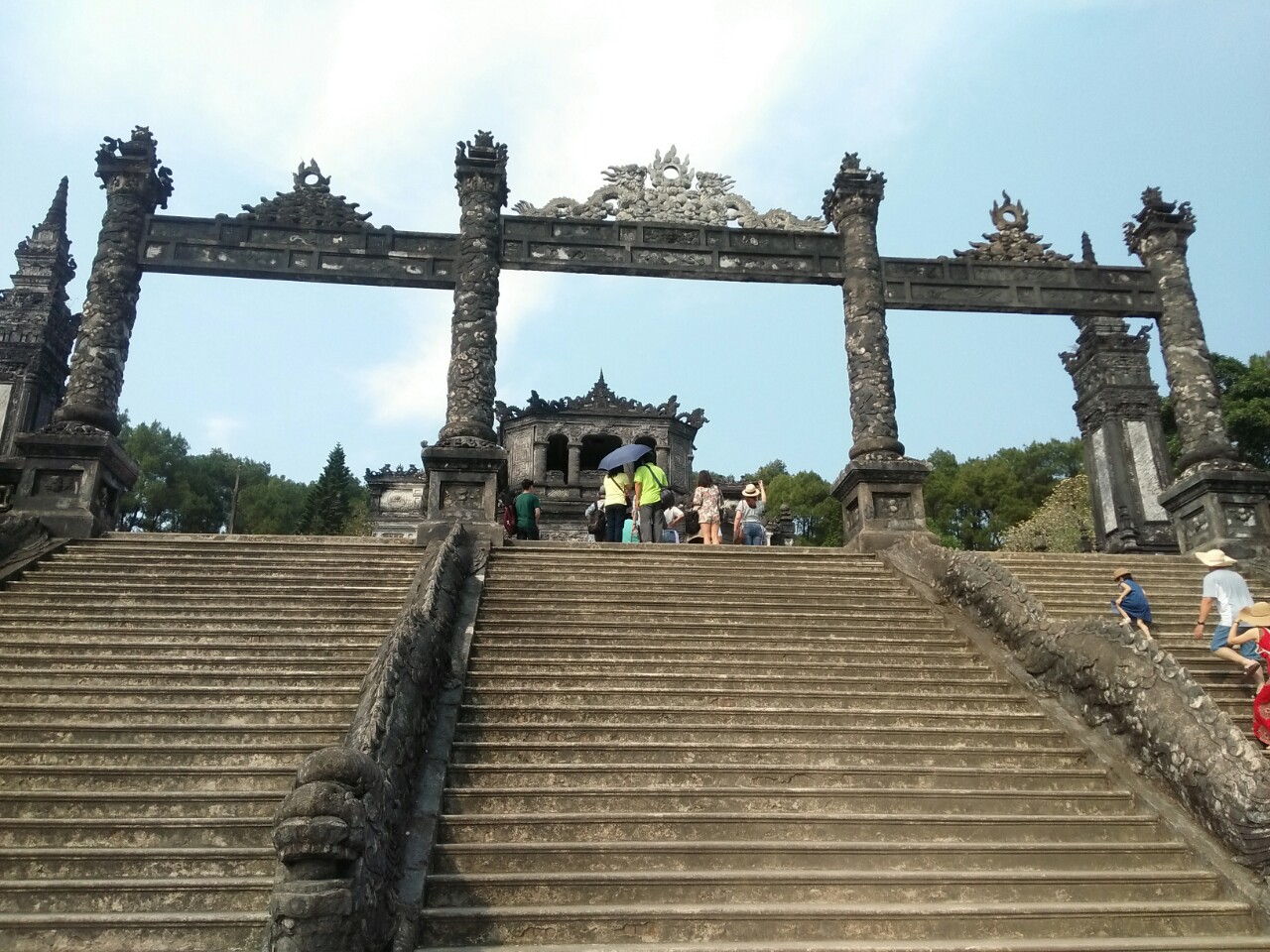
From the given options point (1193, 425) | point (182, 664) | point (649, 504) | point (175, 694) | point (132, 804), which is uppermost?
point (1193, 425)

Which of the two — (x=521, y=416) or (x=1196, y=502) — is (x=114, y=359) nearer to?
(x=1196, y=502)

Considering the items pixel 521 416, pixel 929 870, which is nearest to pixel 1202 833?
pixel 929 870

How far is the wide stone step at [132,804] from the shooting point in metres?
4.70

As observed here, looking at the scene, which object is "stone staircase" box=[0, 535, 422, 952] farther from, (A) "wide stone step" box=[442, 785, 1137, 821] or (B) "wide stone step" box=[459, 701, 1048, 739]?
(B) "wide stone step" box=[459, 701, 1048, 739]

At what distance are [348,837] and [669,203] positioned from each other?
11.4 meters

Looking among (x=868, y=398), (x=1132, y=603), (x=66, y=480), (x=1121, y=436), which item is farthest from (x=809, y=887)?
(x=1121, y=436)

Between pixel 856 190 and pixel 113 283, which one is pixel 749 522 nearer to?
pixel 856 190

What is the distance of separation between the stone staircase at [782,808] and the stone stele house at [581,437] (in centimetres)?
2101

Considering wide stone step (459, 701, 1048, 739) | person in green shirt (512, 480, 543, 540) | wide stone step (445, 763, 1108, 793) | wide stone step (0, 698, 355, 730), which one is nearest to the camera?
wide stone step (445, 763, 1108, 793)

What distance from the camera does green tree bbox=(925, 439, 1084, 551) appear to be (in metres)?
41.3

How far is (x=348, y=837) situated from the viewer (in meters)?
3.49

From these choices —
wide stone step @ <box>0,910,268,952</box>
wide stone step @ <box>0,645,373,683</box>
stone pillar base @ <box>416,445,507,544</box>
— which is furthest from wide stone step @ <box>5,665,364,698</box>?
stone pillar base @ <box>416,445,507,544</box>

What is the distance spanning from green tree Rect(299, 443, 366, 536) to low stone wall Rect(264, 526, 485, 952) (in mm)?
38789

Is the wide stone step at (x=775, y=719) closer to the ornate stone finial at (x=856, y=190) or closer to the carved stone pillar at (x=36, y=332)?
the ornate stone finial at (x=856, y=190)
